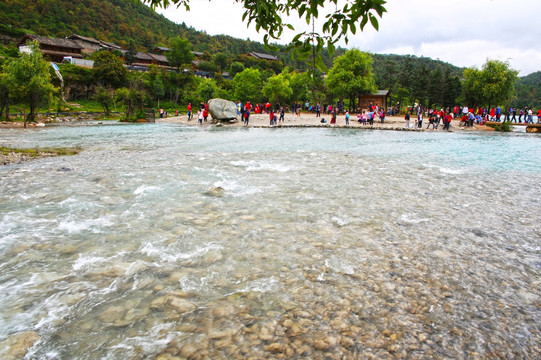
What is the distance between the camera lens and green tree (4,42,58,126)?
34.7 metres

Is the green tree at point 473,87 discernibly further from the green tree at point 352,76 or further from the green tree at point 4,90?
the green tree at point 4,90

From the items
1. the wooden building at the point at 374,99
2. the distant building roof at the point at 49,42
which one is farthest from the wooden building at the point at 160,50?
the wooden building at the point at 374,99

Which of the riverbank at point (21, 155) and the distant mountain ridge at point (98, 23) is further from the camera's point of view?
the distant mountain ridge at point (98, 23)

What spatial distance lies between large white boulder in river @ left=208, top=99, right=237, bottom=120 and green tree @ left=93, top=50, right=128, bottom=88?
137ft

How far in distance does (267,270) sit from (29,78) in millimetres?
43061

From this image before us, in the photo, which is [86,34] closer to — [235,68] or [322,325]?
[235,68]

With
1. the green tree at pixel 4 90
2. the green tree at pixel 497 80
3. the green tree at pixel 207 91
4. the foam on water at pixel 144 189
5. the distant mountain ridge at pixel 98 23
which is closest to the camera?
→ the foam on water at pixel 144 189

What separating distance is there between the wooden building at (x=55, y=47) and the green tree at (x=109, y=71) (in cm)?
1501

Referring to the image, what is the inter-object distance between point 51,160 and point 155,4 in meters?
10.2

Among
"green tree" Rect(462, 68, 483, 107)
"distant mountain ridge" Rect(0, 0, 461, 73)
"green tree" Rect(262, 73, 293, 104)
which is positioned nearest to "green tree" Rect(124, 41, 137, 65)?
"distant mountain ridge" Rect(0, 0, 461, 73)

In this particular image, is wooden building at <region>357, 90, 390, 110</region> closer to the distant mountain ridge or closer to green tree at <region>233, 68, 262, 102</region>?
the distant mountain ridge

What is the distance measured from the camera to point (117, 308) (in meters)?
3.50

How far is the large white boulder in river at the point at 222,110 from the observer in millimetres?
38875

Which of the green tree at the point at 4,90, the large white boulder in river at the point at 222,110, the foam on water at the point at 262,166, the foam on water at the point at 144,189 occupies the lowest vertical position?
the foam on water at the point at 144,189
